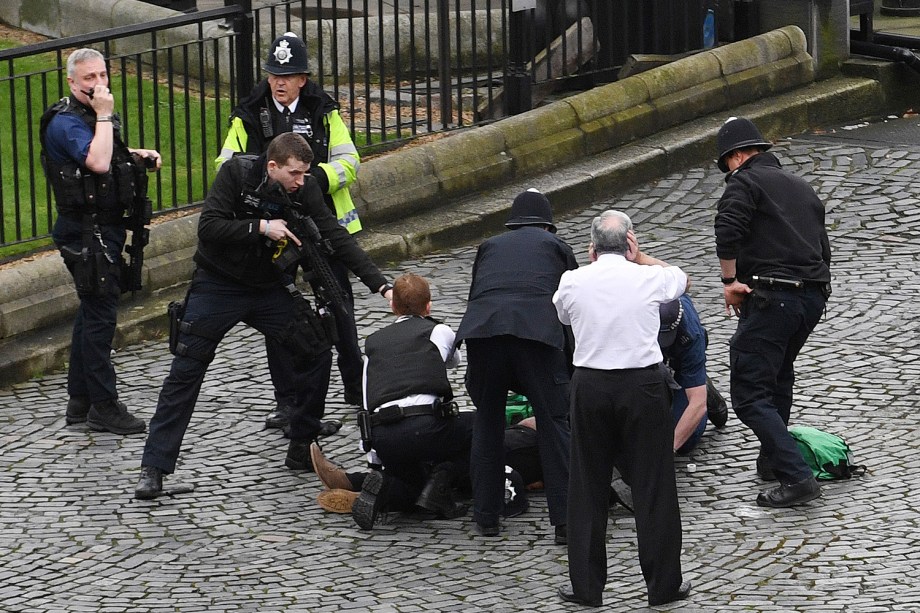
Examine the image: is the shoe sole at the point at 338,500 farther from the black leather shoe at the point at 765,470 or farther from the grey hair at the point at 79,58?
the grey hair at the point at 79,58

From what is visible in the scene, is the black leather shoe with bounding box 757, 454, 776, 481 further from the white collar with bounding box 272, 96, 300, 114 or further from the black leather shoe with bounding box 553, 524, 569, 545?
the white collar with bounding box 272, 96, 300, 114

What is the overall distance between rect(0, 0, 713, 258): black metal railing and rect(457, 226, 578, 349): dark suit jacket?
3818 mm

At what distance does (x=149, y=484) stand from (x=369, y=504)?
119cm

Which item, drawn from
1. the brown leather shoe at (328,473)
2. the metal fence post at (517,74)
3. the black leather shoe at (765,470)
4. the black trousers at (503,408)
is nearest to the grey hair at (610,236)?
the black trousers at (503,408)

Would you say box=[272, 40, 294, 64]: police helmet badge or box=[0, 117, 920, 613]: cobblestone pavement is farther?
box=[272, 40, 294, 64]: police helmet badge

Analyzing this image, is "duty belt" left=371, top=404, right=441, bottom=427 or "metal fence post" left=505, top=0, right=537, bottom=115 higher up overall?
"metal fence post" left=505, top=0, right=537, bottom=115

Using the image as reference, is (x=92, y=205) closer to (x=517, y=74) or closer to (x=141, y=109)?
(x=141, y=109)

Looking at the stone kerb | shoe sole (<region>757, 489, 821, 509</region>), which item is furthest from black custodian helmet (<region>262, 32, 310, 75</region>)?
shoe sole (<region>757, 489, 821, 509</region>)

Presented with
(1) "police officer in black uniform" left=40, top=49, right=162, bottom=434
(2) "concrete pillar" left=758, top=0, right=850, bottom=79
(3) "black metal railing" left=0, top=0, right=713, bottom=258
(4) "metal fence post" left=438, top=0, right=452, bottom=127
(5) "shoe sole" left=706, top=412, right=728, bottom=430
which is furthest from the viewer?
(2) "concrete pillar" left=758, top=0, right=850, bottom=79

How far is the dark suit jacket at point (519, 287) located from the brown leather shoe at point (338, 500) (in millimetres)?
997

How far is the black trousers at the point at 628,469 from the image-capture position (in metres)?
6.71

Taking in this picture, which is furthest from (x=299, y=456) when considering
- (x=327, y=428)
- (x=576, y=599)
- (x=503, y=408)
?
(x=576, y=599)

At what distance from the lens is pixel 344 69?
13.0 meters

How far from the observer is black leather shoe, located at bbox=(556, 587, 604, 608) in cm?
676
